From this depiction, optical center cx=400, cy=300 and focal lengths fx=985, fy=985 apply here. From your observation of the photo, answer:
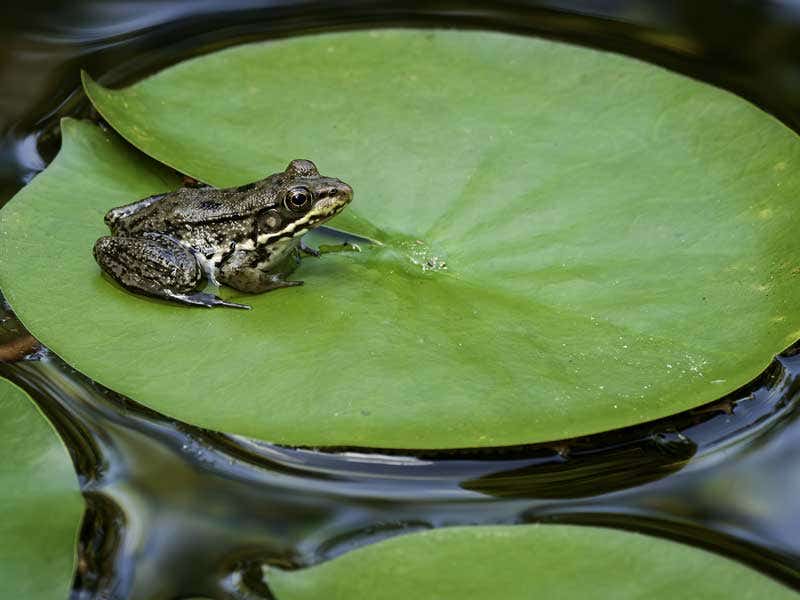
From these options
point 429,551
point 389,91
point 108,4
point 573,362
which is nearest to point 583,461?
point 573,362

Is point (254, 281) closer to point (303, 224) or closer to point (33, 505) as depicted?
point (303, 224)

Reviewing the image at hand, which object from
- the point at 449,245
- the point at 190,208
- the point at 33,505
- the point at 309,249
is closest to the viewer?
the point at 33,505

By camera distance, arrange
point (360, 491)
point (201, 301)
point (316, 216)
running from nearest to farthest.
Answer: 1. point (360, 491)
2. point (201, 301)
3. point (316, 216)

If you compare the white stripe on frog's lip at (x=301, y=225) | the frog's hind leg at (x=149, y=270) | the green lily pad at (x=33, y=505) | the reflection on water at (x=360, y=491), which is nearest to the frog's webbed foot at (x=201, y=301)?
the frog's hind leg at (x=149, y=270)

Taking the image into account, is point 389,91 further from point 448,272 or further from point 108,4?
point 108,4

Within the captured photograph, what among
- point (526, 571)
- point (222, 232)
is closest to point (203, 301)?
point (222, 232)

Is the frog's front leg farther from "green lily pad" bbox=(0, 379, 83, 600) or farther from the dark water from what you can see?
"green lily pad" bbox=(0, 379, 83, 600)

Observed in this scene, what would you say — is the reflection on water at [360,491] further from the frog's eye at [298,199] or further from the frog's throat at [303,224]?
the frog's eye at [298,199]
